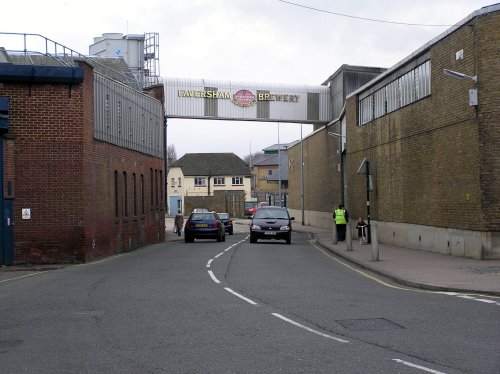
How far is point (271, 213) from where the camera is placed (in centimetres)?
3184

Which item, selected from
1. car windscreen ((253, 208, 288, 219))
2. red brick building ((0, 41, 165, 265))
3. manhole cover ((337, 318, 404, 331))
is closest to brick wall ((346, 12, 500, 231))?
car windscreen ((253, 208, 288, 219))

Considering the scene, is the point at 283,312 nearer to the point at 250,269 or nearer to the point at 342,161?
the point at 250,269

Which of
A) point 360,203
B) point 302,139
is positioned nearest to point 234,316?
point 360,203

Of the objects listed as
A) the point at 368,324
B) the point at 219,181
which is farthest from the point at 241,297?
the point at 219,181

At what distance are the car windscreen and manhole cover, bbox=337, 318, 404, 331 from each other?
71.9ft

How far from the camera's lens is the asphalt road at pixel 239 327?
7.00m

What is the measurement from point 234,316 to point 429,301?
3.78m

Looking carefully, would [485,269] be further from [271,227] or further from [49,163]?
[271,227]

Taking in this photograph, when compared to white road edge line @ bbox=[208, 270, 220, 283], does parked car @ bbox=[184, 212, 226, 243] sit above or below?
above

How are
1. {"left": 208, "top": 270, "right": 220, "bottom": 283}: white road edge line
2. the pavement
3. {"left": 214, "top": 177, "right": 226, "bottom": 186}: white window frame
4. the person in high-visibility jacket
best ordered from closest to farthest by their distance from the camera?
the pavement < {"left": 208, "top": 270, "right": 220, "bottom": 283}: white road edge line < the person in high-visibility jacket < {"left": 214, "top": 177, "right": 226, "bottom": 186}: white window frame

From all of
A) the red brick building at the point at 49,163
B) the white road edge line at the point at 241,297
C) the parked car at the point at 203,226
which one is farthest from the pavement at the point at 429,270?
the parked car at the point at 203,226

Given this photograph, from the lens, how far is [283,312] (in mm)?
10328

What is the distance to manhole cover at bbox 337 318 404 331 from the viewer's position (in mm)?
8961

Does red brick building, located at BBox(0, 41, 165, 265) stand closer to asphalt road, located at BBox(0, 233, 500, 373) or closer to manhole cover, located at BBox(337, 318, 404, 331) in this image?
asphalt road, located at BBox(0, 233, 500, 373)
